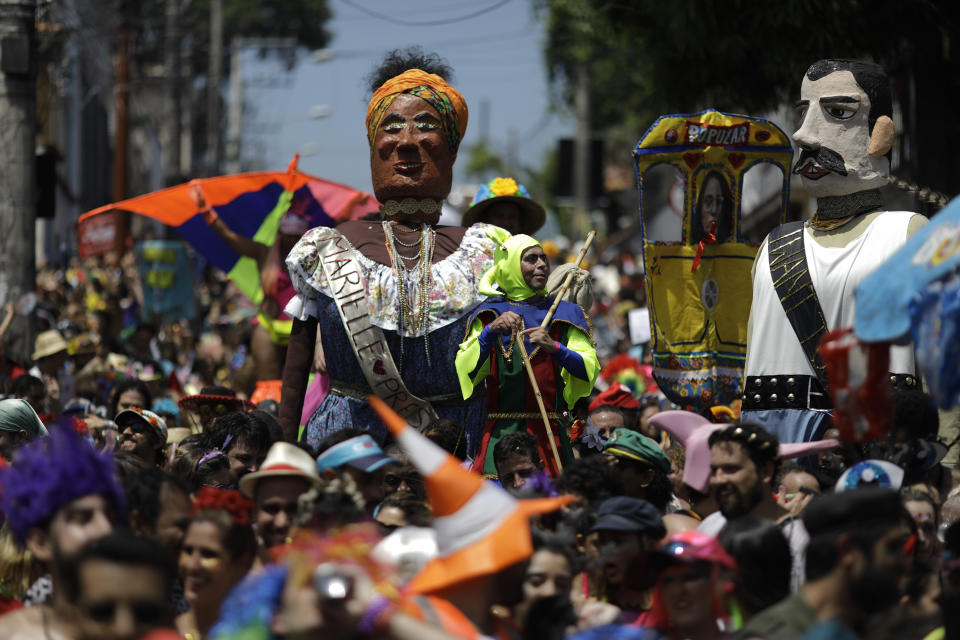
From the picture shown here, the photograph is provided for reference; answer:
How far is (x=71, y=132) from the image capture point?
36906 millimetres

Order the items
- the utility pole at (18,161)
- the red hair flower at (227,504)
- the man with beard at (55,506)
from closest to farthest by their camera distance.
Answer: 1. the man with beard at (55,506)
2. the red hair flower at (227,504)
3. the utility pole at (18,161)

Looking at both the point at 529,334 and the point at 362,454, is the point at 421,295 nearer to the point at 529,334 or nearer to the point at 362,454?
the point at 529,334

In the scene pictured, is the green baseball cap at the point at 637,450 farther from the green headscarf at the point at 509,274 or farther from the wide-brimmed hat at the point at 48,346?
the wide-brimmed hat at the point at 48,346

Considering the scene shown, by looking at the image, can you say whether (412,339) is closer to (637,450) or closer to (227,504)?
(637,450)

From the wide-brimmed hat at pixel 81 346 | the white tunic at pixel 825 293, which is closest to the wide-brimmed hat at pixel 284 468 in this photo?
the white tunic at pixel 825 293

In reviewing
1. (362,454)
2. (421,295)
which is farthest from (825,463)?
(362,454)

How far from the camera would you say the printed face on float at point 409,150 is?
→ 7.39m

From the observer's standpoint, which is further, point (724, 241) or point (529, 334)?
point (724, 241)

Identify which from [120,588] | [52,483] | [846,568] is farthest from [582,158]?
[120,588]

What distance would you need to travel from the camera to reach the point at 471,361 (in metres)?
6.75

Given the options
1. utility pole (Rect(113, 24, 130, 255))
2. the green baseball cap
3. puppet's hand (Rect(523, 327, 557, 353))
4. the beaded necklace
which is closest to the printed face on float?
the beaded necklace

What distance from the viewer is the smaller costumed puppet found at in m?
6.81

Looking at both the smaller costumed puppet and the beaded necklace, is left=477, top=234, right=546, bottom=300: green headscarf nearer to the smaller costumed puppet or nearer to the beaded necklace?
the smaller costumed puppet

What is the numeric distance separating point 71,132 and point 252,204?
27.3m
